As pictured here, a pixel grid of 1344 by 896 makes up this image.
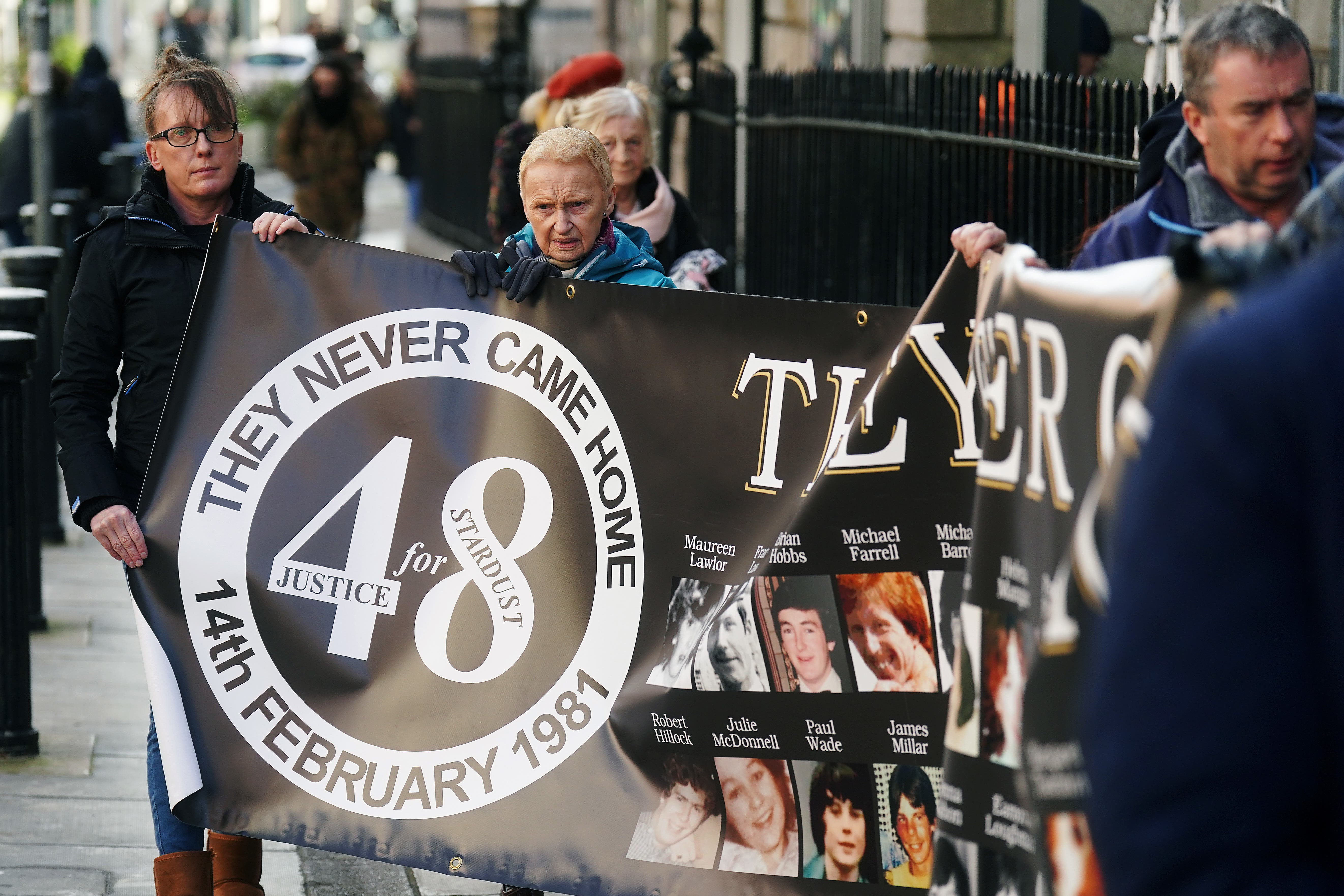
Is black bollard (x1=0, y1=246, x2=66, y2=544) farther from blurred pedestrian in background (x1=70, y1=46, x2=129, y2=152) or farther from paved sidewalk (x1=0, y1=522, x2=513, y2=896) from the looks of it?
blurred pedestrian in background (x1=70, y1=46, x2=129, y2=152)

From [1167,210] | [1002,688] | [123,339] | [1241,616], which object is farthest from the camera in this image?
[123,339]

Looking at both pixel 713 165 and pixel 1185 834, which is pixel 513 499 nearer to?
pixel 1185 834

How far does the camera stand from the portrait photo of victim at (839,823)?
3.35 metres

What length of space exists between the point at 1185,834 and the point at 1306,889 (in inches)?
3.8

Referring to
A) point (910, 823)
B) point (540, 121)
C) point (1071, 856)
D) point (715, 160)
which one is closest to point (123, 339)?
point (910, 823)

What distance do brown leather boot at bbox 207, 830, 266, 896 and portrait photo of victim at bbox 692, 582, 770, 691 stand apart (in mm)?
1223

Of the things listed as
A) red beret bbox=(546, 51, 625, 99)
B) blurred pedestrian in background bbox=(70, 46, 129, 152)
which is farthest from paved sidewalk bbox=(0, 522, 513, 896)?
blurred pedestrian in background bbox=(70, 46, 129, 152)

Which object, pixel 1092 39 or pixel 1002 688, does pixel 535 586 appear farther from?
pixel 1092 39

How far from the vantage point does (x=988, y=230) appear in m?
3.10

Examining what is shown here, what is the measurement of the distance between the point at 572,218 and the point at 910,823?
1.52 m

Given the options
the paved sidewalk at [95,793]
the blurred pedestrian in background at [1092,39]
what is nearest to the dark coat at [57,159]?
the paved sidewalk at [95,793]

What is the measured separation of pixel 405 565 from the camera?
3.73 m

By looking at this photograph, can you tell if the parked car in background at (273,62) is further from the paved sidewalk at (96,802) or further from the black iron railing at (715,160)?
the paved sidewalk at (96,802)

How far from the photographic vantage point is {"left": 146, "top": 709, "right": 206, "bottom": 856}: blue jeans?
149 inches
